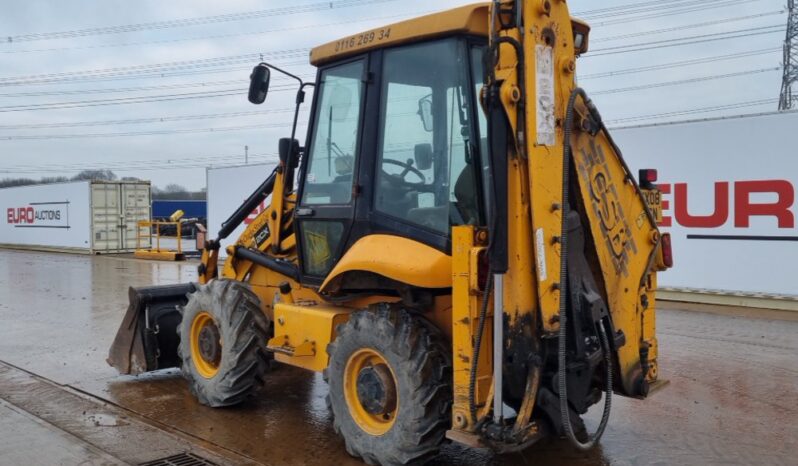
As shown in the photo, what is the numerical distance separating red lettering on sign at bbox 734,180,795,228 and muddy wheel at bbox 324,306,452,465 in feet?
27.2

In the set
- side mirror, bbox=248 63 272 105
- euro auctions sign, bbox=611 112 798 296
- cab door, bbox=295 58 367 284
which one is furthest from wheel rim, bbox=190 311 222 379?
euro auctions sign, bbox=611 112 798 296

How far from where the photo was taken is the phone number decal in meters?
4.43

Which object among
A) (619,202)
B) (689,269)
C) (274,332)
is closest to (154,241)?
(689,269)

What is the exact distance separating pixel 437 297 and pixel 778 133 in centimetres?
834

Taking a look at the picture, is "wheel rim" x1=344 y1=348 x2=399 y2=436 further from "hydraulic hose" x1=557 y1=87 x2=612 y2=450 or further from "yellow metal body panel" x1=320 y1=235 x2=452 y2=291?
"hydraulic hose" x1=557 y1=87 x2=612 y2=450

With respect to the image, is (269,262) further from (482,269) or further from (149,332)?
(482,269)

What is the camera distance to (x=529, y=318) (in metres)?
3.68

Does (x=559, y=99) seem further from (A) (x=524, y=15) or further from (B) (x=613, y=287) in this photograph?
(B) (x=613, y=287)

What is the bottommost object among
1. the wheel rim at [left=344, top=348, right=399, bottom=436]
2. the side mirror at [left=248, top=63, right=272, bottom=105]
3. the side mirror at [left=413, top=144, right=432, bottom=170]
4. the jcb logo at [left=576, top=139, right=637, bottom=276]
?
the wheel rim at [left=344, top=348, right=399, bottom=436]

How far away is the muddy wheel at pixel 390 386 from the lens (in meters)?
3.88

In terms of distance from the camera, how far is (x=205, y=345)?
224 inches

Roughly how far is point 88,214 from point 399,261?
73.5 ft

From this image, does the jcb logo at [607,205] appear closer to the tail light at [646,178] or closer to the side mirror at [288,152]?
the tail light at [646,178]

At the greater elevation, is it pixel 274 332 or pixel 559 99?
pixel 559 99
